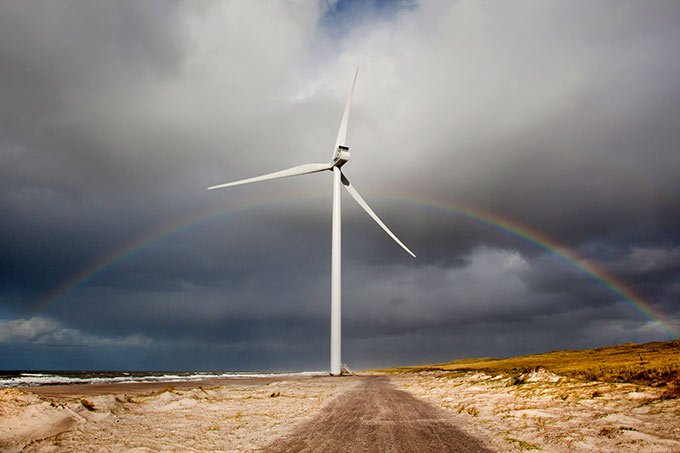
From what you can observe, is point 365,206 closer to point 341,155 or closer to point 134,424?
point 341,155

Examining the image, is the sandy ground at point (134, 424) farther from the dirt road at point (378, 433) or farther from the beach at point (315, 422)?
the dirt road at point (378, 433)

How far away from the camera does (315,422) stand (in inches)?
658

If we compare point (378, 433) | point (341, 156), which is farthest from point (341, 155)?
point (378, 433)

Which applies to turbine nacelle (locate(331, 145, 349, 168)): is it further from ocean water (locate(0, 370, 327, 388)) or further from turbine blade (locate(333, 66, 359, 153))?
ocean water (locate(0, 370, 327, 388))

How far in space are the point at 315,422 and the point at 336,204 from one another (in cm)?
5876

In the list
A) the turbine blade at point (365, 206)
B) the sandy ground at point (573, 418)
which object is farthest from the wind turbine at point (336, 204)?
the sandy ground at point (573, 418)

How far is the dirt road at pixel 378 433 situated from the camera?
12.0 meters

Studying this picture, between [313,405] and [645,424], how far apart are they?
581 inches

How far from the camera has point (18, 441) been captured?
40.7ft

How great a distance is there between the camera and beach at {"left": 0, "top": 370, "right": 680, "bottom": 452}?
Answer: 1256 cm

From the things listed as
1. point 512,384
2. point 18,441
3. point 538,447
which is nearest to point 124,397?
point 18,441

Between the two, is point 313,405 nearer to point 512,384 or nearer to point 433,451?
point 433,451

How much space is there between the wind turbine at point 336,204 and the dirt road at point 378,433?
48247 millimetres

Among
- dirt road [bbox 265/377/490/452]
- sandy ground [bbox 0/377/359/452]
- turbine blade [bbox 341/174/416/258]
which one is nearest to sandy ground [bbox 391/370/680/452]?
dirt road [bbox 265/377/490/452]
